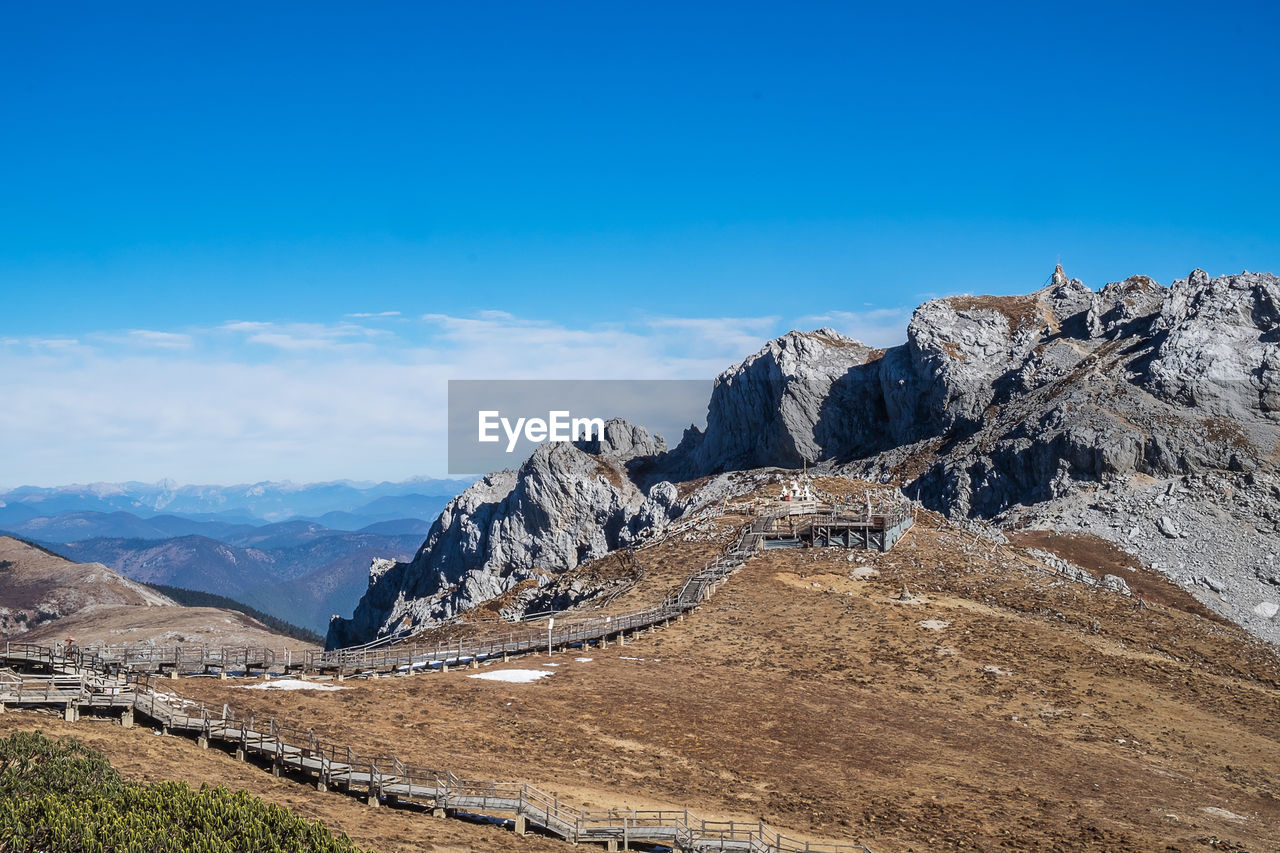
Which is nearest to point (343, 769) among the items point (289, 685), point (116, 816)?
point (116, 816)

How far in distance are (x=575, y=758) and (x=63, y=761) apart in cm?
1878

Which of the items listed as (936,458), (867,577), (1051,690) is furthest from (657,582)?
(936,458)

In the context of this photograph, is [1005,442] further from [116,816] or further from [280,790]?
[116,816]

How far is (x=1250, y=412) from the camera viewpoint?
101m

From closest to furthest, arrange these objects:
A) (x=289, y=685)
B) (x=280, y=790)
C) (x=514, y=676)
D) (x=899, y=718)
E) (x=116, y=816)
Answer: (x=116, y=816) → (x=280, y=790) → (x=289, y=685) → (x=899, y=718) → (x=514, y=676)

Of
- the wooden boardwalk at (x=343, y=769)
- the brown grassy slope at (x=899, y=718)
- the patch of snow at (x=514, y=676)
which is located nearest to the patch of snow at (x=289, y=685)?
the brown grassy slope at (x=899, y=718)

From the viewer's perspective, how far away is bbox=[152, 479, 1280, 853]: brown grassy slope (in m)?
35.0

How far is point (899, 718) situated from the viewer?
45344 mm

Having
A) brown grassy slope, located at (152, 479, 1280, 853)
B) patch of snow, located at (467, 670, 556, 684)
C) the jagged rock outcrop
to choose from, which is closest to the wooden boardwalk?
brown grassy slope, located at (152, 479, 1280, 853)

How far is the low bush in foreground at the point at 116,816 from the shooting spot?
21.0m

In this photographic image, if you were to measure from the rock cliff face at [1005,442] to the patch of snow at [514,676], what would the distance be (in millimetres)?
54147

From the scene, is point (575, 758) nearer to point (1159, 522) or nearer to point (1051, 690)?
point (1051, 690)

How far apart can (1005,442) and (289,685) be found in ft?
289

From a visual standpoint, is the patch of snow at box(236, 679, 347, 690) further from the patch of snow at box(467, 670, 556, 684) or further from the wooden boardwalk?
the patch of snow at box(467, 670, 556, 684)
